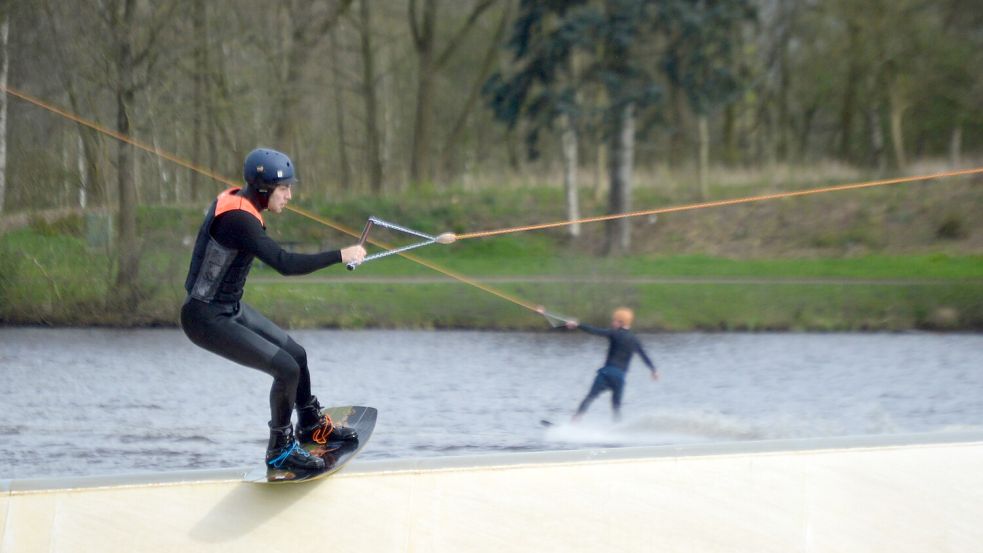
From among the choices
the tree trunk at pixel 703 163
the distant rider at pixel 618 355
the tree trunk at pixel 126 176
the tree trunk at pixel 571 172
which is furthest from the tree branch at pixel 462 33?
the distant rider at pixel 618 355

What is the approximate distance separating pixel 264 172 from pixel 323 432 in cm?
134

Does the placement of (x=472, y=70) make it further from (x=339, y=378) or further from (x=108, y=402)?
(x=108, y=402)

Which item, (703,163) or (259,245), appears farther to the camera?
(703,163)

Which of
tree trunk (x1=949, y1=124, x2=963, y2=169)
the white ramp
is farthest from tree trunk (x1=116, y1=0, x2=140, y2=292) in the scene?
tree trunk (x1=949, y1=124, x2=963, y2=169)

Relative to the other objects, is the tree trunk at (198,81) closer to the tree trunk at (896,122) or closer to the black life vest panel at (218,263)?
the black life vest panel at (218,263)

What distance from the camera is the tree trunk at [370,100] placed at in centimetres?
2798

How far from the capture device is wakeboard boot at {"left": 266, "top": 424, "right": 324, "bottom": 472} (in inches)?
204

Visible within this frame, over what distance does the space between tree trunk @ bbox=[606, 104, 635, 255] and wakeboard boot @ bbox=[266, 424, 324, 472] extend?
20.8 metres

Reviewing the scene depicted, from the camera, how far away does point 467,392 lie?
16.9 meters

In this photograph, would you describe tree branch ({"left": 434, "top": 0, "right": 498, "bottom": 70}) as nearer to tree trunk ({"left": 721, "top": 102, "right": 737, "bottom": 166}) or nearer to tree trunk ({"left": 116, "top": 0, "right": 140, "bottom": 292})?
tree trunk ({"left": 721, "top": 102, "right": 737, "bottom": 166})

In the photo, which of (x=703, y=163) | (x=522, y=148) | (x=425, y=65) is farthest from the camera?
(x=522, y=148)

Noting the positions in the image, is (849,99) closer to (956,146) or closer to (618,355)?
(956,146)

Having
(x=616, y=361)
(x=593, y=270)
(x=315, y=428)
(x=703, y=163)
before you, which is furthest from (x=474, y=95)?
(x=315, y=428)

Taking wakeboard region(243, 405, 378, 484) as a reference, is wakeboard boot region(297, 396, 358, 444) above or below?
above
